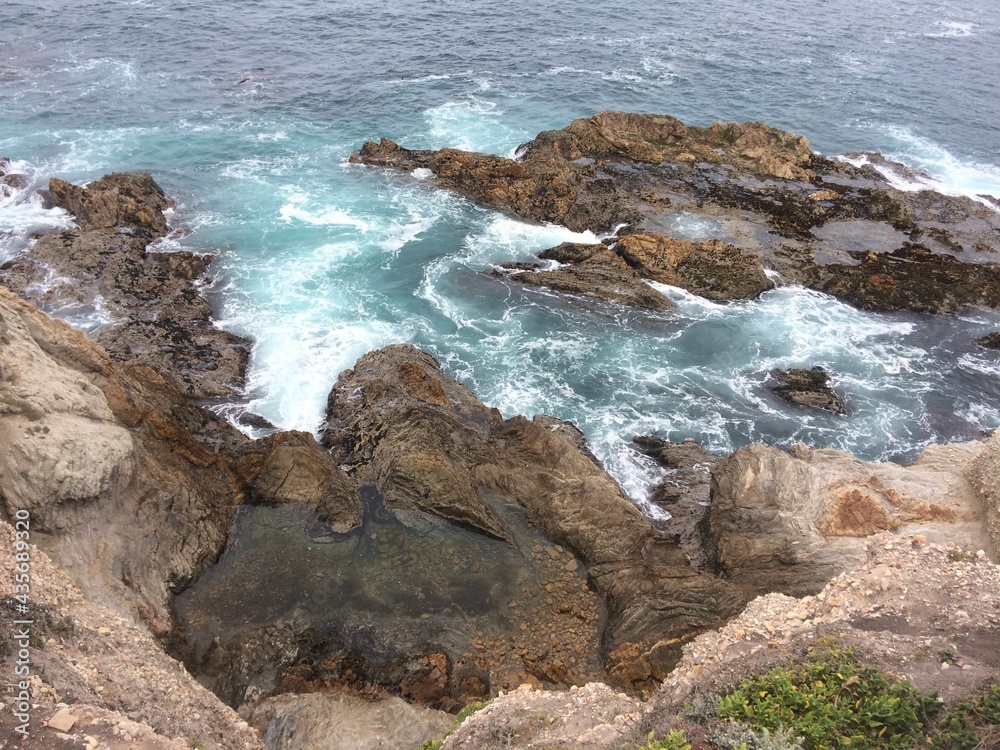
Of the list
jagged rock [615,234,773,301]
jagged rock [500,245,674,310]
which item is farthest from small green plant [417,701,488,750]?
jagged rock [615,234,773,301]

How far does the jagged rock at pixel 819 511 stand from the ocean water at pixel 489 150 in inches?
202

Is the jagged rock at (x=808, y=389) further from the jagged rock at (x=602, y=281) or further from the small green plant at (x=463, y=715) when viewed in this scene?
the small green plant at (x=463, y=715)

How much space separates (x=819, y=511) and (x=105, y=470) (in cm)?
2473

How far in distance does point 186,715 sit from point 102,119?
204 feet

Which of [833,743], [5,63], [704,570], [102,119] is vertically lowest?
[704,570]

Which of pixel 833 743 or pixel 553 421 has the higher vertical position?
pixel 833 743

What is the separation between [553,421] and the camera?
31156 millimetres

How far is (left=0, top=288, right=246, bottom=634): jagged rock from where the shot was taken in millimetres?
18391

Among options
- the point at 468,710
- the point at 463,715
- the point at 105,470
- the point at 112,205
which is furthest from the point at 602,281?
the point at 112,205

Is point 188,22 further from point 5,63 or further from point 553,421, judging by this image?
point 553,421

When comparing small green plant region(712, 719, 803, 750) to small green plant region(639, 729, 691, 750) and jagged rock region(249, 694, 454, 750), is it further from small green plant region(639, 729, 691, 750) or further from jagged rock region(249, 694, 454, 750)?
jagged rock region(249, 694, 454, 750)

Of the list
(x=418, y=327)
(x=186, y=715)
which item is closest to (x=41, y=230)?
(x=418, y=327)

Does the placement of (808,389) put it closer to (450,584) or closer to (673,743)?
(450,584)

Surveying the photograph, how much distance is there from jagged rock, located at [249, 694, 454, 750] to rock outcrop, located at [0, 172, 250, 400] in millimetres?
18097
